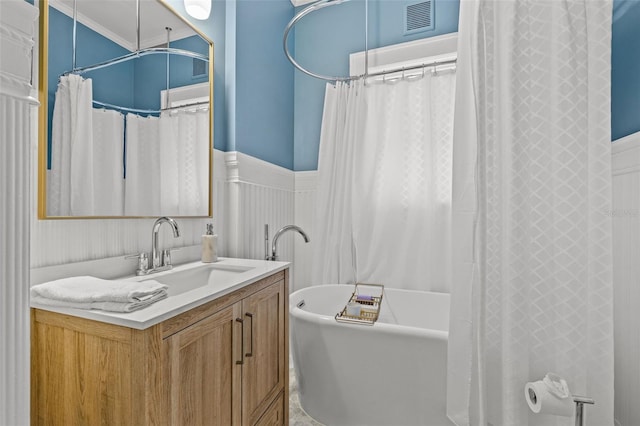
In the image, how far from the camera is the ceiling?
1.14 meters

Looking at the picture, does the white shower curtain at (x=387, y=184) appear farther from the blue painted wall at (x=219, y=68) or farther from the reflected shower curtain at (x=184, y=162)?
the reflected shower curtain at (x=184, y=162)

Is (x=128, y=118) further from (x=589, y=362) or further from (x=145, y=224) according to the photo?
(x=589, y=362)

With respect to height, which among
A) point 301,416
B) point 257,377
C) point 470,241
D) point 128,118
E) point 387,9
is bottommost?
point 301,416

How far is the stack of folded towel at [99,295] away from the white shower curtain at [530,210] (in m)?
1.17

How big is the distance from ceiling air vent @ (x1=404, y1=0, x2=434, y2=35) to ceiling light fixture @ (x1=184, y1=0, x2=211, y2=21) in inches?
57.8

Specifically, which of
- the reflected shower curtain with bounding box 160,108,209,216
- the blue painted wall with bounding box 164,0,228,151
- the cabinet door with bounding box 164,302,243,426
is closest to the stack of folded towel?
the cabinet door with bounding box 164,302,243,426

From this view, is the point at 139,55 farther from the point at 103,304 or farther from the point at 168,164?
the point at 103,304

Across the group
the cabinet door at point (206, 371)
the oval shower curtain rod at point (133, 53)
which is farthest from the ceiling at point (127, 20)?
the cabinet door at point (206, 371)

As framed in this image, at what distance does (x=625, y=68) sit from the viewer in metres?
1.33

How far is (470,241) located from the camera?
1.32m

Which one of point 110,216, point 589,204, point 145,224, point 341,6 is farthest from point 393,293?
point 341,6

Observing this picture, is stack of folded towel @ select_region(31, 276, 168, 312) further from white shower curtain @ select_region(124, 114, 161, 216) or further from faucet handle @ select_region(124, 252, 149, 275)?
white shower curtain @ select_region(124, 114, 161, 216)

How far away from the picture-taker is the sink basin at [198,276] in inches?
50.8

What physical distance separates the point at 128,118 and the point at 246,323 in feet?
3.17
